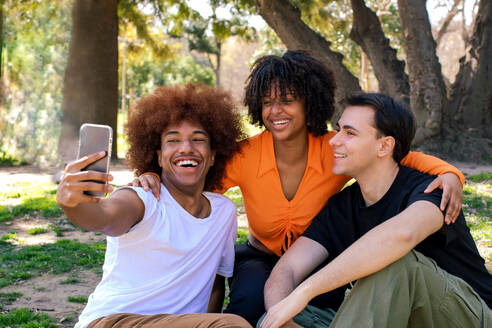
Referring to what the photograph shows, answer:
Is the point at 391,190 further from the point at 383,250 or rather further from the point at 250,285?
the point at 250,285

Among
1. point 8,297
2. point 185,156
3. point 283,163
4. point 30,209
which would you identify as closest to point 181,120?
point 185,156

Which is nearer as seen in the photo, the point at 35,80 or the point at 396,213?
the point at 396,213

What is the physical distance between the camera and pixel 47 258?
227 inches

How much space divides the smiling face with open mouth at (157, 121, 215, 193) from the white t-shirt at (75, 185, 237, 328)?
0.44 feet

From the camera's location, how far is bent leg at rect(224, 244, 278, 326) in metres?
3.24

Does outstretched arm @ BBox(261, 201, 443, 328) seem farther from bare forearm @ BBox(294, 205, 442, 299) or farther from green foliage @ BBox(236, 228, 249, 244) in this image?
green foliage @ BBox(236, 228, 249, 244)

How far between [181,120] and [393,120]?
1.31 m

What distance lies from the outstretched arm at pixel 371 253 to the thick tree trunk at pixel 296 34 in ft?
29.7

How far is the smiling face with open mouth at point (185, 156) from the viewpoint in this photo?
9.93 feet

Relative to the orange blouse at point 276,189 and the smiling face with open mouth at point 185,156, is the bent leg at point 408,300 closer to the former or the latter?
the orange blouse at point 276,189

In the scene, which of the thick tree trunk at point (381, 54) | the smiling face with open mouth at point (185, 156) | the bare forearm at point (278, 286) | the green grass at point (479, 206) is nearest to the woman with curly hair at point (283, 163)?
the bare forearm at point (278, 286)

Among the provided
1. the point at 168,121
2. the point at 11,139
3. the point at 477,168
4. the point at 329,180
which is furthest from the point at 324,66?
the point at 11,139

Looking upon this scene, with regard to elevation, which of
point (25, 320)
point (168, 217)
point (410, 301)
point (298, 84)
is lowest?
point (25, 320)

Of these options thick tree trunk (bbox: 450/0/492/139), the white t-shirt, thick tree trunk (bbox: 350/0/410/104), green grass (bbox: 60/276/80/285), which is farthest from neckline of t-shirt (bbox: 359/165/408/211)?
thick tree trunk (bbox: 450/0/492/139)
